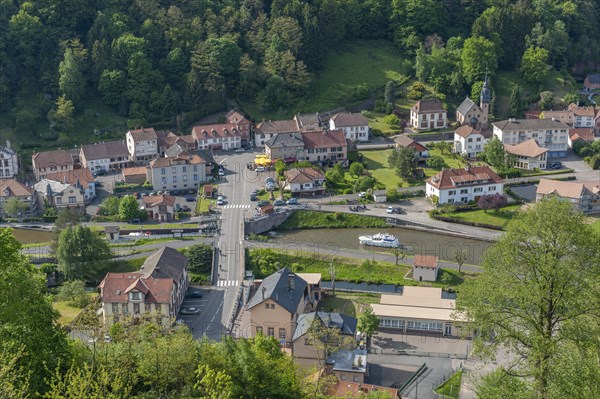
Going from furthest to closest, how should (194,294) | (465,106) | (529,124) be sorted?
(465,106) < (529,124) < (194,294)

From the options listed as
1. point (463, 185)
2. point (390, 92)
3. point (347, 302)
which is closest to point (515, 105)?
point (390, 92)

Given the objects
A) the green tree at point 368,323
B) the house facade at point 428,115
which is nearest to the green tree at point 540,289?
the green tree at point 368,323

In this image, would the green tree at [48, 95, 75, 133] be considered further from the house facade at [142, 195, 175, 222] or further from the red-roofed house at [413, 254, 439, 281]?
the red-roofed house at [413, 254, 439, 281]

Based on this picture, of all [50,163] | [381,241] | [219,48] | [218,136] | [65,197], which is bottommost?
[381,241]

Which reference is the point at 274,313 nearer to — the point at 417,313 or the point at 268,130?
the point at 417,313

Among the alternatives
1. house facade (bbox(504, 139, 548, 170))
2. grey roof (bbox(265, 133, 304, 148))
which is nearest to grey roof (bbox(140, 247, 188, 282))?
grey roof (bbox(265, 133, 304, 148))

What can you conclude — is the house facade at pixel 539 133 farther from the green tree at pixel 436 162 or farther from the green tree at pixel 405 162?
the green tree at pixel 405 162
